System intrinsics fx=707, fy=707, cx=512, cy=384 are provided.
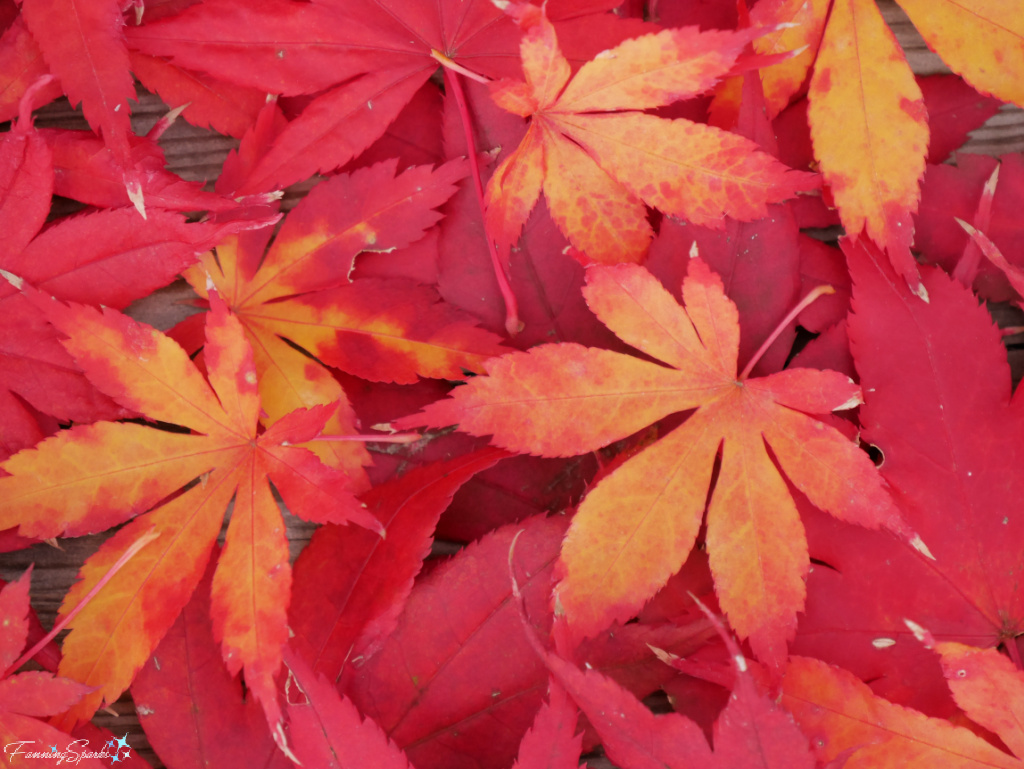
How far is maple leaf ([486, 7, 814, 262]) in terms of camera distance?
0.58m

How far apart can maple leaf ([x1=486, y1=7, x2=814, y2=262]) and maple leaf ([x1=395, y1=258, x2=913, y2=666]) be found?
0.06 metres

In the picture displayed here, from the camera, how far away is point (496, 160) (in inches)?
28.2

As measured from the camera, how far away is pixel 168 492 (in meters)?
0.67

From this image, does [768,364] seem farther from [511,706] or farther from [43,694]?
[43,694]

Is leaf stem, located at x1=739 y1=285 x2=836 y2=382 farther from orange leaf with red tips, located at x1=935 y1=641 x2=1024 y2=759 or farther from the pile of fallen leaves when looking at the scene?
orange leaf with red tips, located at x1=935 y1=641 x2=1024 y2=759

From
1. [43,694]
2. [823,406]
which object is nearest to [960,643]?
[823,406]

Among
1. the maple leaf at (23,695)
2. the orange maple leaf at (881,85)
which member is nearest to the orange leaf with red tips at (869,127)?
the orange maple leaf at (881,85)

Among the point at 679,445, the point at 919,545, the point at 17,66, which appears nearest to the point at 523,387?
the point at 679,445

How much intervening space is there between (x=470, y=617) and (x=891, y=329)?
0.48 meters

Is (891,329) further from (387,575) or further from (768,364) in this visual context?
(387,575)

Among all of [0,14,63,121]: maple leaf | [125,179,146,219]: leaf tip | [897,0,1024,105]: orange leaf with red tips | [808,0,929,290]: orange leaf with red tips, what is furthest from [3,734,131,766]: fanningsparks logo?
[897,0,1024,105]: orange leaf with red tips

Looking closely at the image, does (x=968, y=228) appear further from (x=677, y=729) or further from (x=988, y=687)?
(x=677, y=729)

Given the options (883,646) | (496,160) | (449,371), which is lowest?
(883,646)

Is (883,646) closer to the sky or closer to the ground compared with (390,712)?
closer to the sky
